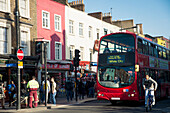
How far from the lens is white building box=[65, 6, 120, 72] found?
32.3 metres

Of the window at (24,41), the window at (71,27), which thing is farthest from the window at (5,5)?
the window at (71,27)

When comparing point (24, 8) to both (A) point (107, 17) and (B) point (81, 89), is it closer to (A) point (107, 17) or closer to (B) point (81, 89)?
(B) point (81, 89)

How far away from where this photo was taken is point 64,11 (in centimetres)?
3167

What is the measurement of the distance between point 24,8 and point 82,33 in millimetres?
10925

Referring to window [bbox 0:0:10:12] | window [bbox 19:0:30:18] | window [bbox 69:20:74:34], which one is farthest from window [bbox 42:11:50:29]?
window [bbox 0:0:10:12]

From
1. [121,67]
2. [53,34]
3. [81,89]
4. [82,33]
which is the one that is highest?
[82,33]

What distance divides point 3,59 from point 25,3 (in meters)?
6.30

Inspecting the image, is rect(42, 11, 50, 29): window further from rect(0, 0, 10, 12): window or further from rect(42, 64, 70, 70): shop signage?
rect(0, 0, 10, 12): window

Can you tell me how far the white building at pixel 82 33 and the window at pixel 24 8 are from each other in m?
6.64

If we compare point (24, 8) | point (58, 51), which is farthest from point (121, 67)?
point (58, 51)

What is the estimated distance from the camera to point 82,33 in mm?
35219

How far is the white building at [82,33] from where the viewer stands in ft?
106

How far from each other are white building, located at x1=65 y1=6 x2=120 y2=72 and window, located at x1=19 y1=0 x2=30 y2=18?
6.64 meters

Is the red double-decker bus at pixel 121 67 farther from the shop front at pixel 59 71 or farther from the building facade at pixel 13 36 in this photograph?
the shop front at pixel 59 71
